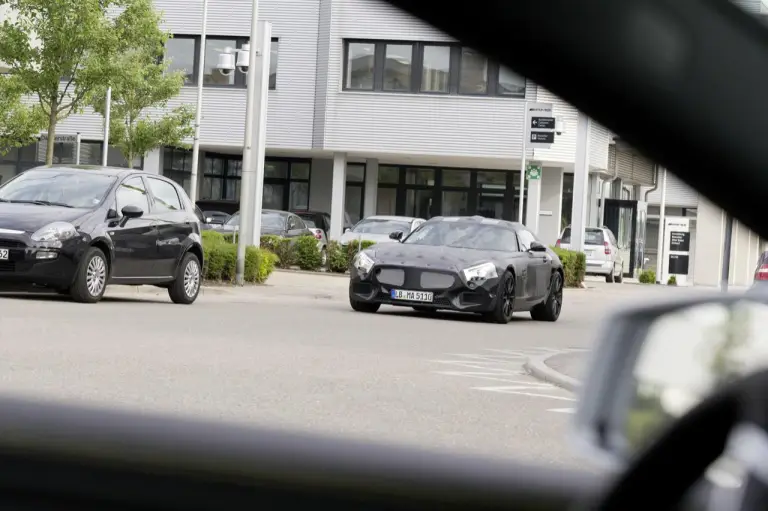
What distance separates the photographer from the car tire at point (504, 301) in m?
16.6

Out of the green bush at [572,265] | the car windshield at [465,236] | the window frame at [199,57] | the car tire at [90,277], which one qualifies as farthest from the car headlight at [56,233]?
the window frame at [199,57]

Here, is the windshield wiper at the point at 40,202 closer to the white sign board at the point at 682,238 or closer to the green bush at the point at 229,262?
the green bush at the point at 229,262

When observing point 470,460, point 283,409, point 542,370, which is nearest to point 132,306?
point 542,370

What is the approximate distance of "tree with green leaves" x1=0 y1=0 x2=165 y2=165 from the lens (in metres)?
25.9

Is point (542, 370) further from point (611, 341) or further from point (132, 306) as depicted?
point (611, 341)

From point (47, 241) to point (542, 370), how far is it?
5.86 metres

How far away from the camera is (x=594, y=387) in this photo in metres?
0.77

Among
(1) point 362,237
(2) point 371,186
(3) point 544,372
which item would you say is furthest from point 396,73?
(3) point 544,372

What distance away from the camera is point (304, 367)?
10.4 m

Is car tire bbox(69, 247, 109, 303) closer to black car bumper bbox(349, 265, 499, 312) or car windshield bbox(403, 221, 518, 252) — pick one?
black car bumper bbox(349, 265, 499, 312)

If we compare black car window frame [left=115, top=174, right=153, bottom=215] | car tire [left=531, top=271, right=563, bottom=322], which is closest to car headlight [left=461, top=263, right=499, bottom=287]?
car tire [left=531, top=271, right=563, bottom=322]

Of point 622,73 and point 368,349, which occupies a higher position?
point 622,73

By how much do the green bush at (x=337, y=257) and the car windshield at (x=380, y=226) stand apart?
0.78m

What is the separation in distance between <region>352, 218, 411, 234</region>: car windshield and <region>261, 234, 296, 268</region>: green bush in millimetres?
1520
